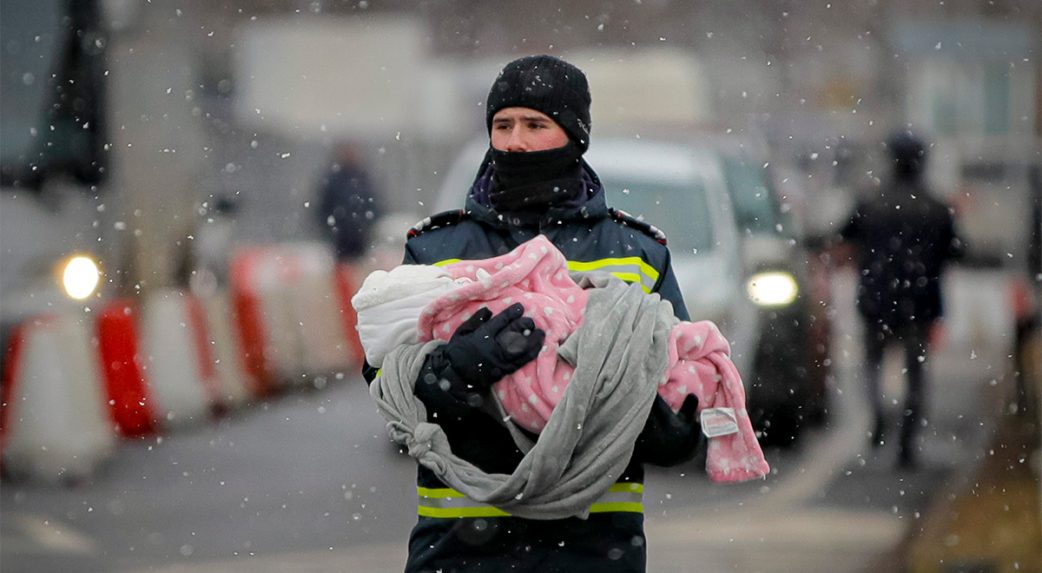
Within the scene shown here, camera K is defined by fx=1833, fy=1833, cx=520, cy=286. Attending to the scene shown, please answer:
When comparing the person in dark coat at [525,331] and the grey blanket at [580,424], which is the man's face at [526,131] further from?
the grey blanket at [580,424]

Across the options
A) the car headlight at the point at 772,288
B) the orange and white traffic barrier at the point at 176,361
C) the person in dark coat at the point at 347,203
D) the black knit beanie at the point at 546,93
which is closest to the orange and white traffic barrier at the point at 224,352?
the orange and white traffic barrier at the point at 176,361

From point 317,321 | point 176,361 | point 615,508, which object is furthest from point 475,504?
point 317,321

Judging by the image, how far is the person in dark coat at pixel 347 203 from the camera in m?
20.6

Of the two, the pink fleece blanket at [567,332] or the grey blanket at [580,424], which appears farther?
the pink fleece blanket at [567,332]

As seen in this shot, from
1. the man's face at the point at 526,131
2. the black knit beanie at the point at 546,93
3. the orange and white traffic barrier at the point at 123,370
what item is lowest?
the orange and white traffic barrier at the point at 123,370

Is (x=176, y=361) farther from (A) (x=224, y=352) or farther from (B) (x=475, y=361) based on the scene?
(B) (x=475, y=361)

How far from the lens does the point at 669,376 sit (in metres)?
3.43

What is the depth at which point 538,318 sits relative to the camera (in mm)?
3381

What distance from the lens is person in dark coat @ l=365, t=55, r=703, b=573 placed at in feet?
11.0

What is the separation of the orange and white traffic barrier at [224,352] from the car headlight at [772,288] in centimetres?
456

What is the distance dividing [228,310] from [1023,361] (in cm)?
646

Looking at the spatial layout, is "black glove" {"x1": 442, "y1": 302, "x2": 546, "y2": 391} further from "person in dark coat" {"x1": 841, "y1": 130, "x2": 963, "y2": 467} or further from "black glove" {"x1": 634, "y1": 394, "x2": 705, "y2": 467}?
"person in dark coat" {"x1": 841, "y1": 130, "x2": 963, "y2": 467}

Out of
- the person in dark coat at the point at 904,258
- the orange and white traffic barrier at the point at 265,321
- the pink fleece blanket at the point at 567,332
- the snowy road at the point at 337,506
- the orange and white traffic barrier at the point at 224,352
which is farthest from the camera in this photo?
the orange and white traffic barrier at the point at 265,321

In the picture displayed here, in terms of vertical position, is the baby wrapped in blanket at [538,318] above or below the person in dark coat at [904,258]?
above
